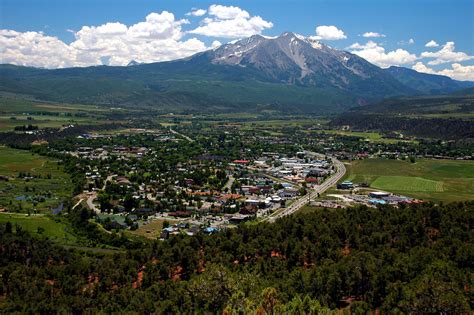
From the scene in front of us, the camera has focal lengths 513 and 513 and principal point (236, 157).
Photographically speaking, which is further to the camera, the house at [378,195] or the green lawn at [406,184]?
the green lawn at [406,184]

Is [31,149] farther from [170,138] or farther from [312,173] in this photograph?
[312,173]

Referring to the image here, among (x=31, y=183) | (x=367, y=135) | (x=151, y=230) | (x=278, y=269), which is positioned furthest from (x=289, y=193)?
(x=367, y=135)

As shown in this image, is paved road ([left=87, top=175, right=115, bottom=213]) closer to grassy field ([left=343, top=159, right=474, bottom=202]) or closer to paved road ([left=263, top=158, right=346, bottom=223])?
paved road ([left=263, top=158, right=346, bottom=223])

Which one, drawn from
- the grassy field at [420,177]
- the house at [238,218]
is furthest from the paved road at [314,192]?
the house at [238,218]

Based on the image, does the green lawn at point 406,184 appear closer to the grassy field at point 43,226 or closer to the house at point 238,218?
the house at point 238,218

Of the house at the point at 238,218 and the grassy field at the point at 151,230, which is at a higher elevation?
the house at the point at 238,218

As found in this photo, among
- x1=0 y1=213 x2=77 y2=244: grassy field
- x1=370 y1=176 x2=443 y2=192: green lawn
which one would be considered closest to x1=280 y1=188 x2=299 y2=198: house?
x1=370 y1=176 x2=443 y2=192: green lawn

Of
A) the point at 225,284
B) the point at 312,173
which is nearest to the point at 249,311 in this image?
the point at 225,284

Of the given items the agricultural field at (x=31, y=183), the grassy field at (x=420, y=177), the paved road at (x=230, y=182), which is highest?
the grassy field at (x=420, y=177)
